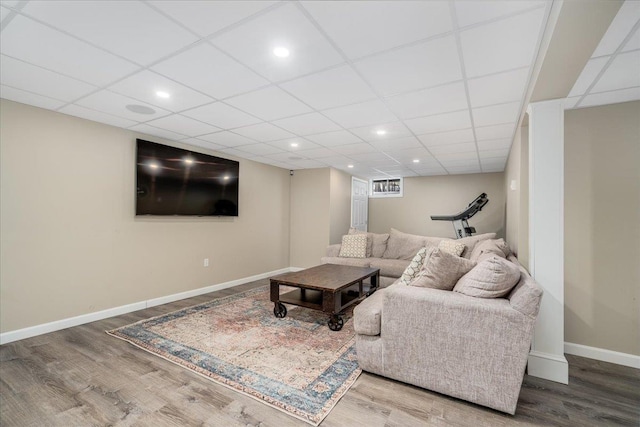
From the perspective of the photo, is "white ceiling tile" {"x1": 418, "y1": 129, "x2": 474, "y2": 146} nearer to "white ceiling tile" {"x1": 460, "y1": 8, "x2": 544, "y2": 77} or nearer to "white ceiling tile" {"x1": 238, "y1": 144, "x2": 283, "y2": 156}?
"white ceiling tile" {"x1": 460, "y1": 8, "x2": 544, "y2": 77}

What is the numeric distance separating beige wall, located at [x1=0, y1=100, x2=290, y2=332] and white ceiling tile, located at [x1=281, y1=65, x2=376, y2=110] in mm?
2536

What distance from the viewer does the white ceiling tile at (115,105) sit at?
99.7 inches

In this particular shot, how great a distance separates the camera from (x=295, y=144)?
4086 millimetres

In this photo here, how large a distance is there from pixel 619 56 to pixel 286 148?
3.52 metres

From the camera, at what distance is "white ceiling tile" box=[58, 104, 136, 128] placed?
285 centimetres

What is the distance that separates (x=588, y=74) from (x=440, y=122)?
3.96 ft

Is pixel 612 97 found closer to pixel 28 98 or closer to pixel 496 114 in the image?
pixel 496 114

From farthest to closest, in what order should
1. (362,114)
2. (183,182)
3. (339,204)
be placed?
(339,204) → (183,182) → (362,114)

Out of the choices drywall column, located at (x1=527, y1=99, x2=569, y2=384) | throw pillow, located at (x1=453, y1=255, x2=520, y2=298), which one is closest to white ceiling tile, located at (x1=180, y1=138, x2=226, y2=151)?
throw pillow, located at (x1=453, y1=255, x2=520, y2=298)

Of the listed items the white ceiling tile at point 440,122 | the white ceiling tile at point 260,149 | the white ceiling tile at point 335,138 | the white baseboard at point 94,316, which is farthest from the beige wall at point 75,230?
the white ceiling tile at point 440,122

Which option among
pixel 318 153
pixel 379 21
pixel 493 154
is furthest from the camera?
pixel 318 153

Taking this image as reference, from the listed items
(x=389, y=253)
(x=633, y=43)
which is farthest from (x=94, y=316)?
(x=633, y=43)

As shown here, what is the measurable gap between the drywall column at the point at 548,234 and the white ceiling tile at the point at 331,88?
55.3 inches

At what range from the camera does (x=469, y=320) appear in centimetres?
176
